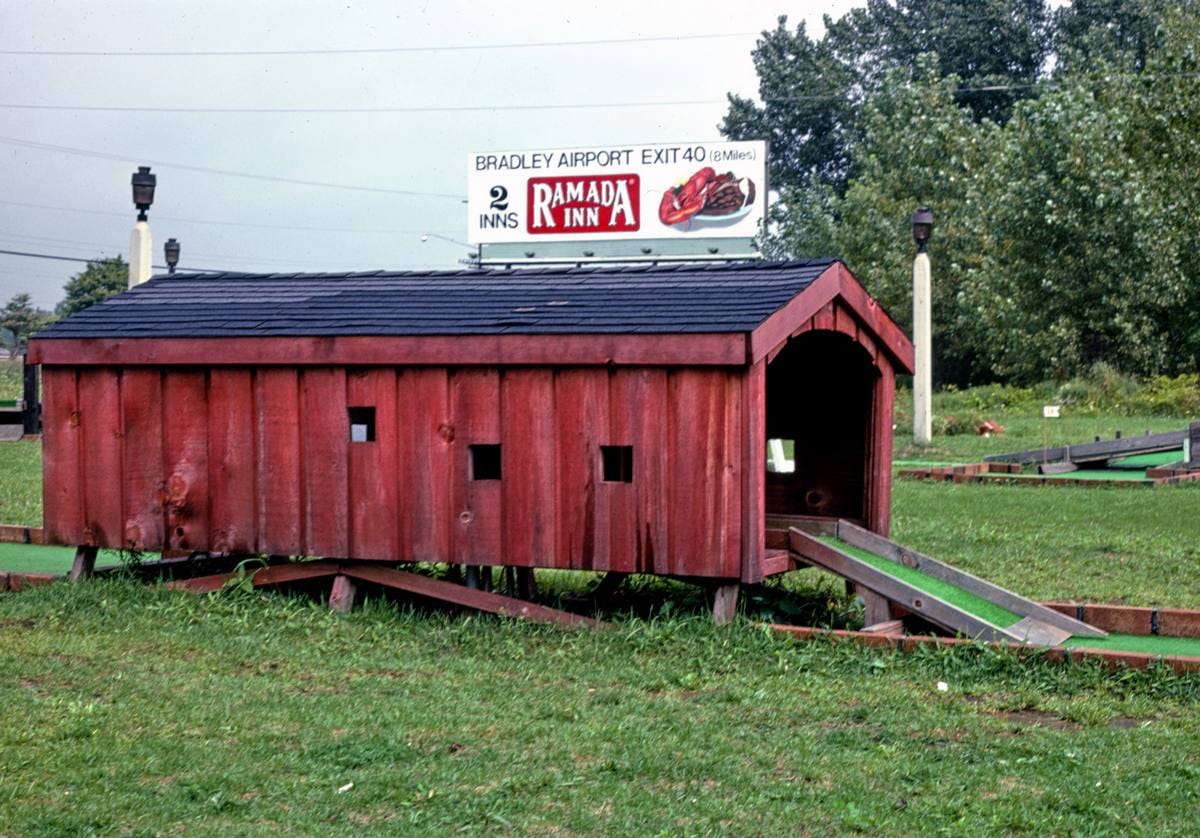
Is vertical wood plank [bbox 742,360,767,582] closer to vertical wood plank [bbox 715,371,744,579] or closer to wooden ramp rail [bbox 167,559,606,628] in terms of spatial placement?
vertical wood plank [bbox 715,371,744,579]

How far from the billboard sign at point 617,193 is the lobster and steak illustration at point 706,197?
23mm

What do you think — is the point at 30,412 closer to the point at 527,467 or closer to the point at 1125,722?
the point at 527,467

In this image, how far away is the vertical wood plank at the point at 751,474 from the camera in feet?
33.2

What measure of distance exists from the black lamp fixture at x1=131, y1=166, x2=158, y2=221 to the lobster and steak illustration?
15390 millimetres

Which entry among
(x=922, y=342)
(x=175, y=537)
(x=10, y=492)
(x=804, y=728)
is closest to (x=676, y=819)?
(x=804, y=728)

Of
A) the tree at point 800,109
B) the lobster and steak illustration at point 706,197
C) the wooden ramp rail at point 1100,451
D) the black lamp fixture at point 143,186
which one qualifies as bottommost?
the wooden ramp rail at point 1100,451

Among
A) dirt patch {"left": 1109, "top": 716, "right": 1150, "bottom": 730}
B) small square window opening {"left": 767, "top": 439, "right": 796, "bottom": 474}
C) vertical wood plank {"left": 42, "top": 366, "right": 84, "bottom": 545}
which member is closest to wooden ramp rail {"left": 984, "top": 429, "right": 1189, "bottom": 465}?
small square window opening {"left": 767, "top": 439, "right": 796, "bottom": 474}

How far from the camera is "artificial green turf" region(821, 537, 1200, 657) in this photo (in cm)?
977

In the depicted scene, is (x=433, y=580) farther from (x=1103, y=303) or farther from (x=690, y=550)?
(x=1103, y=303)

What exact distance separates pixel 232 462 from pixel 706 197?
25560 mm

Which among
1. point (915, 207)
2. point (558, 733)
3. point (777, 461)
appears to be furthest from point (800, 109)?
point (558, 733)

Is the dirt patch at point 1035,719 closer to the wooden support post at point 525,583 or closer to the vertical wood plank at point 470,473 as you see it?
the vertical wood plank at point 470,473

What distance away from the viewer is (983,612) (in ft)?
33.2

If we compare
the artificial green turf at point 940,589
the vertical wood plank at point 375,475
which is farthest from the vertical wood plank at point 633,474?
the vertical wood plank at point 375,475
